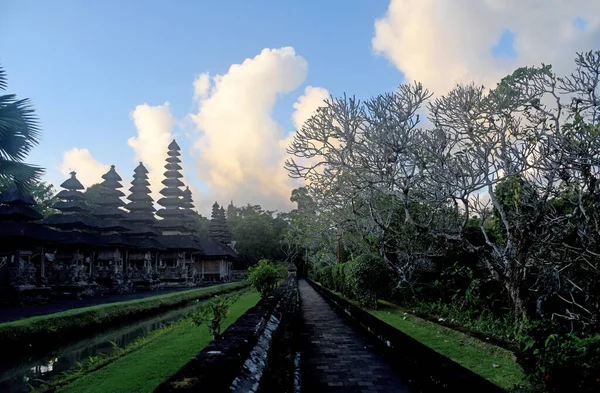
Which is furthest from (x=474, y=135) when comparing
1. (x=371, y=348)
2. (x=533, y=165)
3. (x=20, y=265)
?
(x=20, y=265)

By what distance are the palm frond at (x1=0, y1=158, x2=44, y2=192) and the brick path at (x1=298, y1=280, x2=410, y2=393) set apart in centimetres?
1254

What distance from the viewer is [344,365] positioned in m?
6.32

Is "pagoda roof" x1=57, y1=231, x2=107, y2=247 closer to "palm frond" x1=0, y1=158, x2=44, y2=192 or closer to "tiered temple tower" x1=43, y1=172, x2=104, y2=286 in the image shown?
"tiered temple tower" x1=43, y1=172, x2=104, y2=286

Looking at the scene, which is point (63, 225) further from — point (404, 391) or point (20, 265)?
point (404, 391)

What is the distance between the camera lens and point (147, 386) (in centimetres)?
611

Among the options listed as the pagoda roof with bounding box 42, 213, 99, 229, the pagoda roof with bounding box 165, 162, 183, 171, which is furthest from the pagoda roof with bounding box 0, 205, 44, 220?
the pagoda roof with bounding box 165, 162, 183, 171

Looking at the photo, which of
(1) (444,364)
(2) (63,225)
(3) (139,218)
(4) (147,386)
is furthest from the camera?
(3) (139,218)

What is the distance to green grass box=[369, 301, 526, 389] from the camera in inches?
191

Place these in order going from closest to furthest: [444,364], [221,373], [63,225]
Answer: [221,373], [444,364], [63,225]

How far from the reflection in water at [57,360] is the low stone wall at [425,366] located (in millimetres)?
7010

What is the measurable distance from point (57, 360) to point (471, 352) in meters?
10.2

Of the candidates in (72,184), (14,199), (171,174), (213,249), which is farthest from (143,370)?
(171,174)

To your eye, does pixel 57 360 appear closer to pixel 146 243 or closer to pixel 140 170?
pixel 146 243

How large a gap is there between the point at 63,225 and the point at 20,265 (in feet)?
33.9
